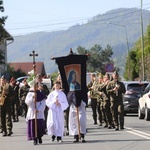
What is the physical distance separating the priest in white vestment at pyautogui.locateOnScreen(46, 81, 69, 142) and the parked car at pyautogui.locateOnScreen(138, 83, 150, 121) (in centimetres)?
969

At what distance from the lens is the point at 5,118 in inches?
774

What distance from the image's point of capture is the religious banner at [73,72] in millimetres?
17078

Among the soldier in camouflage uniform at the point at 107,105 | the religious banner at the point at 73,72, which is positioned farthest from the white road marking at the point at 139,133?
the religious banner at the point at 73,72

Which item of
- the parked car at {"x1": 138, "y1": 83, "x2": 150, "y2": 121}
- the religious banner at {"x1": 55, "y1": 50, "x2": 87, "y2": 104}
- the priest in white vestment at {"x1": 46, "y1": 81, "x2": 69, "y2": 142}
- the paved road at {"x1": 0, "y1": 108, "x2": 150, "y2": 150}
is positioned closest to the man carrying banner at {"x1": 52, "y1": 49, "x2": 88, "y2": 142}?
the religious banner at {"x1": 55, "y1": 50, "x2": 87, "y2": 104}

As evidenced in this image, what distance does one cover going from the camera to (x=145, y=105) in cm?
2689

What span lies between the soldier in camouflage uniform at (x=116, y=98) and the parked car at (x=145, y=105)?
5331 mm

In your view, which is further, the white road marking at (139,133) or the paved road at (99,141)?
the white road marking at (139,133)

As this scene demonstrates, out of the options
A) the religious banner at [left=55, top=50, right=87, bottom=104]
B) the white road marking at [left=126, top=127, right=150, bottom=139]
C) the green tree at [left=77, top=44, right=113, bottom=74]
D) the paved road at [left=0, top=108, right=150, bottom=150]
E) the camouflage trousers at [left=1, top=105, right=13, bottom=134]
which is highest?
the green tree at [left=77, top=44, right=113, bottom=74]

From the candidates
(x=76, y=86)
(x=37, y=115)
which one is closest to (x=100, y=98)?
(x=76, y=86)

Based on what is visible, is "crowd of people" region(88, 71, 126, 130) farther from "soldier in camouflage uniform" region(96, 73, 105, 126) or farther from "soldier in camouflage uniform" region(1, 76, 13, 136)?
"soldier in camouflage uniform" region(1, 76, 13, 136)

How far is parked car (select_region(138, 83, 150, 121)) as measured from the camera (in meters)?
26.4

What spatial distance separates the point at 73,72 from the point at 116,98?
4.00 meters

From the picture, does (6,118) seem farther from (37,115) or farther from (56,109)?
(56,109)

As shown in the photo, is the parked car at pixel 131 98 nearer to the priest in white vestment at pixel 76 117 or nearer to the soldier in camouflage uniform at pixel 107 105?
the soldier in camouflage uniform at pixel 107 105
